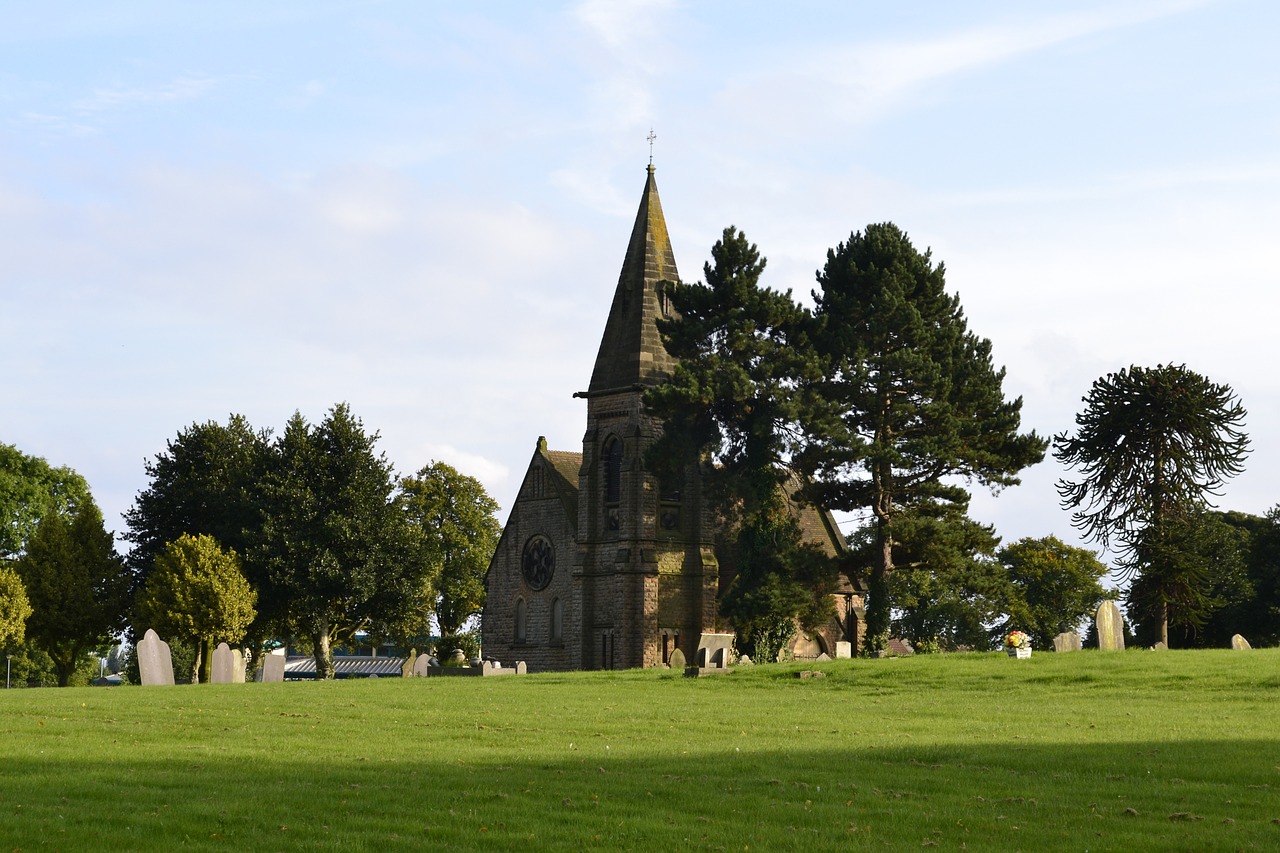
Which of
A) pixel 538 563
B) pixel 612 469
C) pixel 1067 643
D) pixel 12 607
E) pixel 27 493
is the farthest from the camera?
pixel 27 493

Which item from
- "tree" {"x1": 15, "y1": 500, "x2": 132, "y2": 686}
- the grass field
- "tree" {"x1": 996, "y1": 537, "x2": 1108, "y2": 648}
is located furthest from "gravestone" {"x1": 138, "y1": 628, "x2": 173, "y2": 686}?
"tree" {"x1": 996, "y1": 537, "x2": 1108, "y2": 648}

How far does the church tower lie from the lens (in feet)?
209

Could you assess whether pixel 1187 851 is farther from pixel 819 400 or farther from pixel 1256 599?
pixel 1256 599

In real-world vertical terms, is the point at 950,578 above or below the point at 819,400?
below

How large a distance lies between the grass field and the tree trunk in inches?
1006

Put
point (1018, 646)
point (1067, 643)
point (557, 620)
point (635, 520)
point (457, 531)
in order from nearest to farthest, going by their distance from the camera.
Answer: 1. point (1018, 646)
2. point (1067, 643)
3. point (635, 520)
4. point (557, 620)
5. point (457, 531)

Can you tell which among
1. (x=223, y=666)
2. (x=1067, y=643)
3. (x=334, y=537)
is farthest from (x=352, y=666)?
(x=1067, y=643)

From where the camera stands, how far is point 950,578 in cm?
5600

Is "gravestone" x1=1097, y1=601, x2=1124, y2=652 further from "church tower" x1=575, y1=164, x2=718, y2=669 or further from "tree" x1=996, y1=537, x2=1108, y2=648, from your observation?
"tree" x1=996, y1=537, x2=1108, y2=648

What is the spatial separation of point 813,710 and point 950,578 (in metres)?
29.1

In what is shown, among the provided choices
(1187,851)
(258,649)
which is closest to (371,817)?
(1187,851)

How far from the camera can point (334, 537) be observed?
56.2m

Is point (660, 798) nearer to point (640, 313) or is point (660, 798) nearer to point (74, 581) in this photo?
point (74, 581)

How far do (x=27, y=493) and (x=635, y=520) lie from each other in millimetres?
32322
